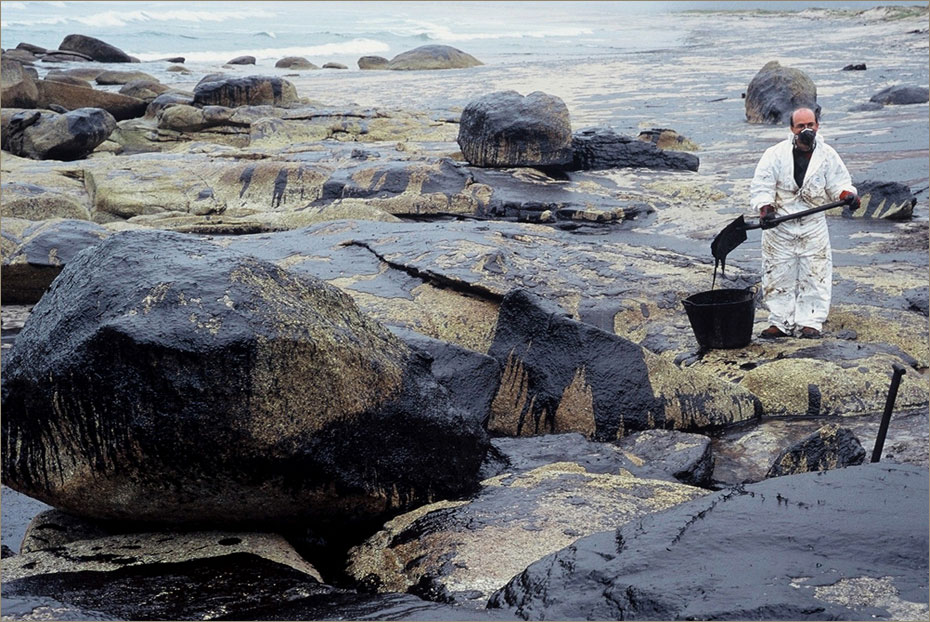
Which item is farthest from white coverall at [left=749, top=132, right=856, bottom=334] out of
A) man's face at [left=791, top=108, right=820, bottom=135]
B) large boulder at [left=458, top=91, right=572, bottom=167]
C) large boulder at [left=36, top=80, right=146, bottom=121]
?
large boulder at [left=36, top=80, right=146, bottom=121]

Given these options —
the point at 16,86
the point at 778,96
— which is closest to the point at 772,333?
the point at 778,96

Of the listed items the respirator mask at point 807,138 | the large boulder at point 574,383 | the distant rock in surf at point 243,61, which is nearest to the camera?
the large boulder at point 574,383

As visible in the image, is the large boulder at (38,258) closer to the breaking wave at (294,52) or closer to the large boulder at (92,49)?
the large boulder at (92,49)

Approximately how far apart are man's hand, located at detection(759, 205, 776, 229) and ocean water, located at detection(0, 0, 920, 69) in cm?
3414

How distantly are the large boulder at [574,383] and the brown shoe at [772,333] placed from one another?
1569 mm

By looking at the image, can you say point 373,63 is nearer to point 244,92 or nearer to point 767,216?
point 244,92

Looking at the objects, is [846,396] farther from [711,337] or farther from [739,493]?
[739,493]

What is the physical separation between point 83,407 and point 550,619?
204 cm

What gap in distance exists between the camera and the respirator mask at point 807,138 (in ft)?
23.5

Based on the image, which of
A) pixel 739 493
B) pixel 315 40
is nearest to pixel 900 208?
pixel 739 493

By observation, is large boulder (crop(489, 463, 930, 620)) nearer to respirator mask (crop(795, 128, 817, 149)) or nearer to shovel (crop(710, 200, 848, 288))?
shovel (crop(710, 200, 848, 288))

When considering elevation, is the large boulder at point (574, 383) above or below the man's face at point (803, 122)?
below

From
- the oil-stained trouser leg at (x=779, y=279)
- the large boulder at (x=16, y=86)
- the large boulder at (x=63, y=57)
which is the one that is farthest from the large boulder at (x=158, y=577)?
the large boulder at (x=63, y=57)

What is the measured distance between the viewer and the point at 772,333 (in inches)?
286
